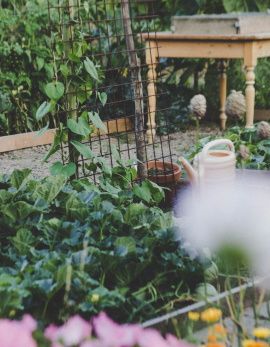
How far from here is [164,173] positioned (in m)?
4.28

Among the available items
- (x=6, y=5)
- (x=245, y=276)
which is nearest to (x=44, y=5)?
(x=6, y=5)

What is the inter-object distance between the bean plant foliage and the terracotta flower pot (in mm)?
726

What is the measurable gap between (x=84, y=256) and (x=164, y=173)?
1809 millimetres

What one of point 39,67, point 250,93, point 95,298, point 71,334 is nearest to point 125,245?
point 95,298

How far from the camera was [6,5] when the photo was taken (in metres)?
7.47

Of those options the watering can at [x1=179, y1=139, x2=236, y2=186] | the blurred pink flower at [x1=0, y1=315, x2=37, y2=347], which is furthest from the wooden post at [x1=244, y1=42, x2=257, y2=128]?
the blurred pink flower at [x1=0, y1=315, x2=37, y2=347]

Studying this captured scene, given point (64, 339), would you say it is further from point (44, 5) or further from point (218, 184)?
point (44, 5)

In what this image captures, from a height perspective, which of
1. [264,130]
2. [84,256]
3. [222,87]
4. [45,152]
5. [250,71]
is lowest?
[45,152]

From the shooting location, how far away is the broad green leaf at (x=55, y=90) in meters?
3.69

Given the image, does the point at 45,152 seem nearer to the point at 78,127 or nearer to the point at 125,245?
the point at 78,127

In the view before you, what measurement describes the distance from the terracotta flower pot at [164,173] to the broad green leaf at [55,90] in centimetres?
79

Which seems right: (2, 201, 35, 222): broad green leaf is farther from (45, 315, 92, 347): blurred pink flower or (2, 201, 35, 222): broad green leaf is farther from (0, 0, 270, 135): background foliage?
(0, 0, 270, 135): background foliage

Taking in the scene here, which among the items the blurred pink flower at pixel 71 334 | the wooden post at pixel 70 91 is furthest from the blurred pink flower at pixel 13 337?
the wooden post at pixel 70 91

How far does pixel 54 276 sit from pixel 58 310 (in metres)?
0.11
